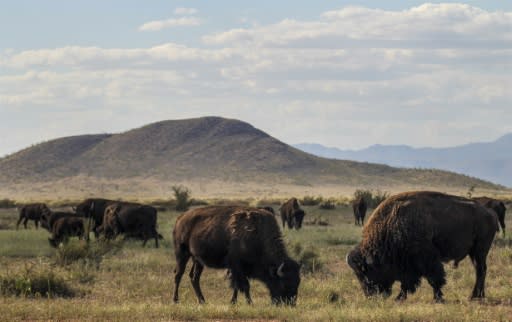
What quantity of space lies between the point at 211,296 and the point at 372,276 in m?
3.41

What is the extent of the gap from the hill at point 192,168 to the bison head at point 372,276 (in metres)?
87.8

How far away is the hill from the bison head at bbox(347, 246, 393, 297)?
8777cm

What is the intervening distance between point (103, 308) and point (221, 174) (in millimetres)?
109418

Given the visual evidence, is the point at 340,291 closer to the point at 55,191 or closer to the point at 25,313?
the point at 25,313

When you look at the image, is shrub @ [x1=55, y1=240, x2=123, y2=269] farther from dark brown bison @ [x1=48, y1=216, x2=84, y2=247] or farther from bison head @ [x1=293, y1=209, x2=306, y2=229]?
bison head @ [x1=293, y1=209, x2=306, y2=229]

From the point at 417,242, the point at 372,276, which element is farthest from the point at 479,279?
the point at 372,276

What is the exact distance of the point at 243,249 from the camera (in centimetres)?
1362

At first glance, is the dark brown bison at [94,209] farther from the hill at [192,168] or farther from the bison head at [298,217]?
the hill at [192,168]

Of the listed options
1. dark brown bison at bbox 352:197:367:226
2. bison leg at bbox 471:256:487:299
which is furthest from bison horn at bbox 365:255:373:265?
dark brown bison at bbox 352:197:367:226

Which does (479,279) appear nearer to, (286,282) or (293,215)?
(286,282)

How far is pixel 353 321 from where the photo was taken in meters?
11.3

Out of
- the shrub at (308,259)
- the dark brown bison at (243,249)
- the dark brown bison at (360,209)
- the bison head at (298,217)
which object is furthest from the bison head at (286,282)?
the dark brown bison at (360,209)

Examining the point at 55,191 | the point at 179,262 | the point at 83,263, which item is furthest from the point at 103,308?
the point at 55,191

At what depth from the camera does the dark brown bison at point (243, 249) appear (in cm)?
1308
